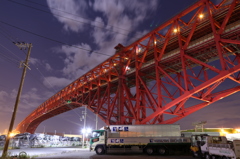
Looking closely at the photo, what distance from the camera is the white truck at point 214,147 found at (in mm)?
11995

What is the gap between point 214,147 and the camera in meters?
13.8

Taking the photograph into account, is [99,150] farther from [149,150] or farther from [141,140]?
[149,150]

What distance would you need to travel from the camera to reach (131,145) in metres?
19.4

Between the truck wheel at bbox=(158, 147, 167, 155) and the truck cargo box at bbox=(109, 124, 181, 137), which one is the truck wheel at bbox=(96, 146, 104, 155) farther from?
the truck wheel at bbox=(158, 147, 167, 155)

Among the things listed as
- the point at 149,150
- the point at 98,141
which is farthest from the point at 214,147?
the point at 98,141

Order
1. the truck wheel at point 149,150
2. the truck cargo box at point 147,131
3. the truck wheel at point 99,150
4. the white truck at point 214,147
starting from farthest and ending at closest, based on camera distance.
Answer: the truck wheel at point 99,150 → the truck cargo box at point 147,131 → the truck wheel at point 149,150 → the white truck at point 214,147

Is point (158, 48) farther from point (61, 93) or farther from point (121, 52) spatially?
point (61, 93)

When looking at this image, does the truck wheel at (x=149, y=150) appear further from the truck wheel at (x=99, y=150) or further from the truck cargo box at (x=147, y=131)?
the truck wheel at (x=99, y=150)

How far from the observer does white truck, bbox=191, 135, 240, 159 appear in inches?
472

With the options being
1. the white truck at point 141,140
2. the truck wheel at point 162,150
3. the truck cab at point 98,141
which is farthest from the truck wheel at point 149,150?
the truck cab at point 98,141

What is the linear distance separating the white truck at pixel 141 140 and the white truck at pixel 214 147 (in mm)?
2002

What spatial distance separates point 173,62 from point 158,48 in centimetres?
325

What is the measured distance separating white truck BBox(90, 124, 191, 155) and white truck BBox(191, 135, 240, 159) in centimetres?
200

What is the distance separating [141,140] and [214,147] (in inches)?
309
